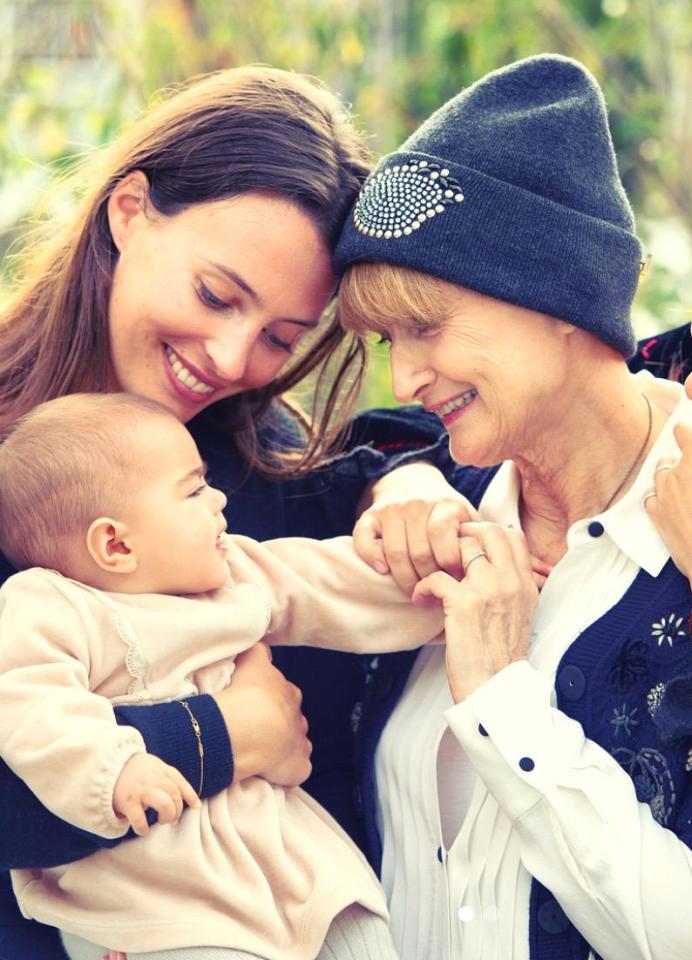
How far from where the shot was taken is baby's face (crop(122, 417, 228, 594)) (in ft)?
7.17

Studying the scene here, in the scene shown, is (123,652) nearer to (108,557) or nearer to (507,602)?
(108,557)

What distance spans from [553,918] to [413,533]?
2.36ft

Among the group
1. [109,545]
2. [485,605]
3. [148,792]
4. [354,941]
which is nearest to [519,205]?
[485,605]

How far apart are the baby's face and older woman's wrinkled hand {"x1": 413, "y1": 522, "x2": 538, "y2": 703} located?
399 mm

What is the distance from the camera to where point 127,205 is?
2676 mm

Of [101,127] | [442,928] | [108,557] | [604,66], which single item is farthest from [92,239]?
[604,66]

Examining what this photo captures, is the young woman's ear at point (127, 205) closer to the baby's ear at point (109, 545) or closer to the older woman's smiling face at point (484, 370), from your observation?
the older woman's smiling face at point (484, 370)

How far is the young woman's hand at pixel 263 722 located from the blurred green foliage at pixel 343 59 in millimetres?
3027

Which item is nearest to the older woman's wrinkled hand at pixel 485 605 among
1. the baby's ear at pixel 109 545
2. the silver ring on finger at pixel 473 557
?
the silver ring on finger at pixel 473 557

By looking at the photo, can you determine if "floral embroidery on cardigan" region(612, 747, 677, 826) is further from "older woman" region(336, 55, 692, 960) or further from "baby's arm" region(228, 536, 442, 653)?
"baby's arm" region(228, 536, 442, 653)

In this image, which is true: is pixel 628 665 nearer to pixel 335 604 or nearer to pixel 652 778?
pixel 652 778

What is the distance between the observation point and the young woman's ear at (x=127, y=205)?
266 centimetres

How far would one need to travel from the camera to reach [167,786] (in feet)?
6.45

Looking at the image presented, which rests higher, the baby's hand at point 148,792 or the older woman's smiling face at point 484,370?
the older woman's smiling face at point 484,370
